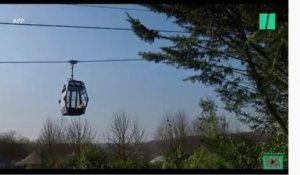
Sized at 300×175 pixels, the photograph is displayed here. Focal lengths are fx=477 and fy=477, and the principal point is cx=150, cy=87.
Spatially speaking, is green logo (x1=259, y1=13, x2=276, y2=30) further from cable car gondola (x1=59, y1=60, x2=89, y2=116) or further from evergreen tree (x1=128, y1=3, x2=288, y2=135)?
cable car gondola (x1=59, y1=60, x2=89, y2=116)

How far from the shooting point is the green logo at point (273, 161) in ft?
12.6

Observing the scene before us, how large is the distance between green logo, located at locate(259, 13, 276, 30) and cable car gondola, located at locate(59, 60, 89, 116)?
157 cm

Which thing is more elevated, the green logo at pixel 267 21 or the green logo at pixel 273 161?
the green logo at pixel 267 21

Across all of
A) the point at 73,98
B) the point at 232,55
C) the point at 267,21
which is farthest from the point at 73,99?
the point at 267,21

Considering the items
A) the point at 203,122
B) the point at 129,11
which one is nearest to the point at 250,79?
the point at 203,122

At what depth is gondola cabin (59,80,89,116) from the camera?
395 centimetres

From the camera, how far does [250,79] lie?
162 inches

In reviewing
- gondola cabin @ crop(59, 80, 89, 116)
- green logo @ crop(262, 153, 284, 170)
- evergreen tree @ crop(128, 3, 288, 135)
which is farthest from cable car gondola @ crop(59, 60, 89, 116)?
green logo @ crop(262, 153, 284, 170)

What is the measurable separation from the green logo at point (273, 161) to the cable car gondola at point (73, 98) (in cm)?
156

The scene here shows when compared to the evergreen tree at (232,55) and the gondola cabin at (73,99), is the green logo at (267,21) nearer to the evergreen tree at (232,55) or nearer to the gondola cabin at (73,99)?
the evergreen tree at (232,55)

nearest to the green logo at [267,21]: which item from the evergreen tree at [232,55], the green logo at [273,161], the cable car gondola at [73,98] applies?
the evergreen tree at [232,55]

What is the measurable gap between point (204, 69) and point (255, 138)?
0.74 metres
